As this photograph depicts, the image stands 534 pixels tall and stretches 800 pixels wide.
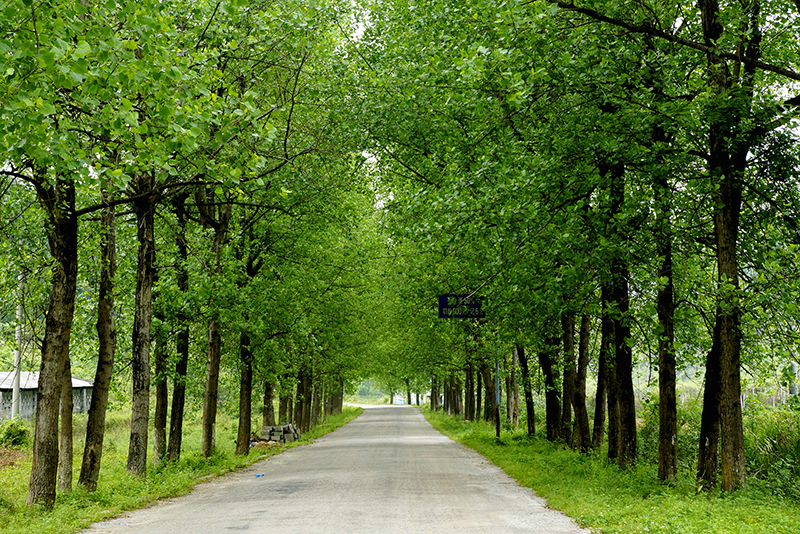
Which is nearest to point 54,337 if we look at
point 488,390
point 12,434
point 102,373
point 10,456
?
point 102,373

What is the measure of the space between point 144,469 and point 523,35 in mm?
11623

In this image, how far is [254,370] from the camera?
1089 inches

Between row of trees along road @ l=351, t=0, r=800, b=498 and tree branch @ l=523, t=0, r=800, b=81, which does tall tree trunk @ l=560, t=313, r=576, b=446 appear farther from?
tree branch @ l=523, t=0, r=800, b=81

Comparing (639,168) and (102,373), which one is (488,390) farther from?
(639,168)

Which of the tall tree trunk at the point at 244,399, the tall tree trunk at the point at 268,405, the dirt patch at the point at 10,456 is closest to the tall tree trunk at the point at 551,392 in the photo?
the tall tree trunk at the point at 244,399

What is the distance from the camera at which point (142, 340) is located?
50.6 ft

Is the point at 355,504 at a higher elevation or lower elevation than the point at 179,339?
lower

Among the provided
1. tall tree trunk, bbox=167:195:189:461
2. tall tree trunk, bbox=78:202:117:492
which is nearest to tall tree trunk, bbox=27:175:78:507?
tall tree trunk, bbox=78:202:117:492

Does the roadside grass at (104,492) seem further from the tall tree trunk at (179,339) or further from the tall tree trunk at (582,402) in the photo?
the tall tree trunk at (582,402)

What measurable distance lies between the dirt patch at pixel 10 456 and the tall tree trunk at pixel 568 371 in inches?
706

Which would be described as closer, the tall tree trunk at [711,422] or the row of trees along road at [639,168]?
the row of trees along road at [639,168]

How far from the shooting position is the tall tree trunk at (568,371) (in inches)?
814

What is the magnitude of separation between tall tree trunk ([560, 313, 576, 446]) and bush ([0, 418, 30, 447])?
21817 mm

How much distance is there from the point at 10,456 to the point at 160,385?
10.3 m
